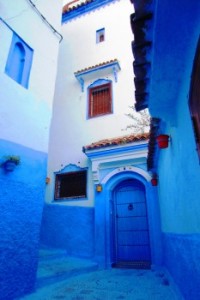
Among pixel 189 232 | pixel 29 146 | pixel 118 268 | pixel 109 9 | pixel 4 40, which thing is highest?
pixel 109 9

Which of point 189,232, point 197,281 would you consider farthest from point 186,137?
point 197,281

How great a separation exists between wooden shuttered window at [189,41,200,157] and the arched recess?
5.25 m

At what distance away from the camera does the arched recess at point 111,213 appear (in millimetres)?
6523

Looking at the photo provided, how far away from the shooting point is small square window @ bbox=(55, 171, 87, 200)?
26.8 ft

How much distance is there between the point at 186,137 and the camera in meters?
2.43

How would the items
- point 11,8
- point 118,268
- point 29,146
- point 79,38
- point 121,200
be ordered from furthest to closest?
point 79,38
point 121,200
point 118,268
point 11,8
point 29,146

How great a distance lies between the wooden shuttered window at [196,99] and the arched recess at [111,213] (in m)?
5.25

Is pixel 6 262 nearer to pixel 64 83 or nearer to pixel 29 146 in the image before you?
pixel 29 146

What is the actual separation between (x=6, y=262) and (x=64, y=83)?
8.37 m

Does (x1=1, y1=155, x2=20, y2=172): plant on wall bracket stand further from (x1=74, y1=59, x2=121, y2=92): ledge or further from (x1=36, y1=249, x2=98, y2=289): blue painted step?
(x1=74, y1=59, x2=121, y2=92): ledge

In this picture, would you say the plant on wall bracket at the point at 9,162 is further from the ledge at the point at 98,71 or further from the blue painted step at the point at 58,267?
the ledge at the point at 98,71

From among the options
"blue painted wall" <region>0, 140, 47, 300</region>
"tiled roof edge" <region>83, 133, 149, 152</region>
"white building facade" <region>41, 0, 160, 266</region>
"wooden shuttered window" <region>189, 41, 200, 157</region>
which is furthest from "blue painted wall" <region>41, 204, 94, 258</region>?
"wooden shuttered window" <region>189, 41, 200, 157</region>

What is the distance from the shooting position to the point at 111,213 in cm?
741

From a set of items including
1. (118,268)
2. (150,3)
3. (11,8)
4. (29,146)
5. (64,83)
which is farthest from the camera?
(64,83)
